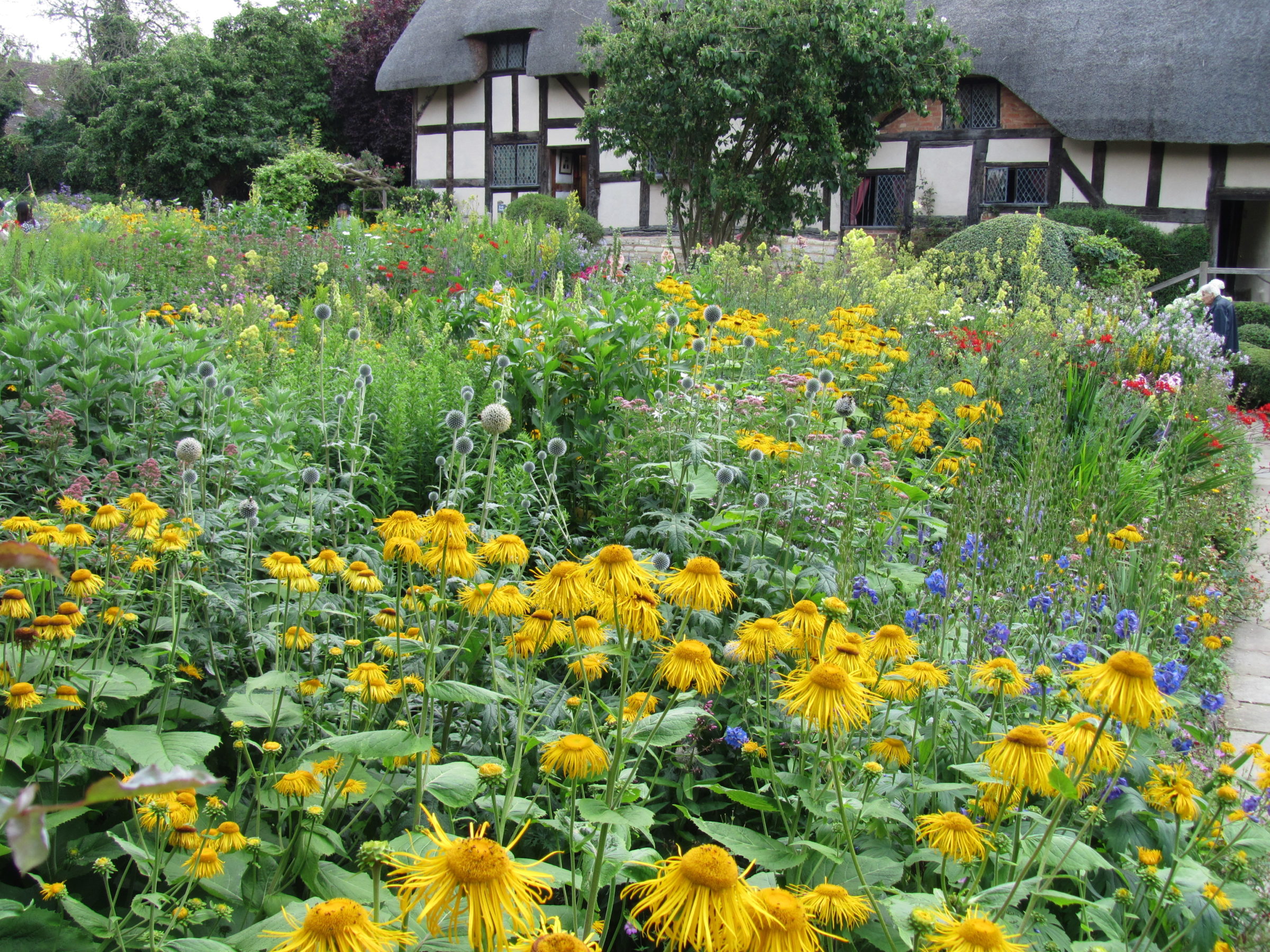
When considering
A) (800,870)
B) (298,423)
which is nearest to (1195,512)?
(800,870)

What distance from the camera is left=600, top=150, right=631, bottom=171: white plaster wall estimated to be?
18.4 m

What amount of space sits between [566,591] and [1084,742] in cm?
80

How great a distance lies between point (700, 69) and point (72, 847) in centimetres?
1410

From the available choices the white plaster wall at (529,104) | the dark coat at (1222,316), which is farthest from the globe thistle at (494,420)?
the white plaster wall at (529,104)

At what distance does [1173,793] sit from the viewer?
1622mm

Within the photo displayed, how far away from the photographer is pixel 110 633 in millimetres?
1852

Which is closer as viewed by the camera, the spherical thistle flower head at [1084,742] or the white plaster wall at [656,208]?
the spherical thistle flower head at [1084,742]

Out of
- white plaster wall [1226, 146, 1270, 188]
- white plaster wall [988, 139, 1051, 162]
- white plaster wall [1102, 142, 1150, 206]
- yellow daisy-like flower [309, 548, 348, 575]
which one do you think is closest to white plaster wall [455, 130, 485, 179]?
white plaster wall [988, 139, 1051, 162]

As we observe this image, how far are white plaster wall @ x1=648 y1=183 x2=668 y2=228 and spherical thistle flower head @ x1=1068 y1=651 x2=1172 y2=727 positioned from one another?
17334 millimetres

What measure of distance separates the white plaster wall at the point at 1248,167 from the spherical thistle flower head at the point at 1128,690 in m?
17.9

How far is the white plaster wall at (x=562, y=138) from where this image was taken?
1911cm

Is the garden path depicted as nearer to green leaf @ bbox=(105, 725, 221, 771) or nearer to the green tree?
green leaf @ bbox=(105, 725, 221, 771)

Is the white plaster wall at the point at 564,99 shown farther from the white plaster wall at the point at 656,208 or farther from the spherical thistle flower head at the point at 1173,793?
the spherical thistle flower head at the point at 1173,793

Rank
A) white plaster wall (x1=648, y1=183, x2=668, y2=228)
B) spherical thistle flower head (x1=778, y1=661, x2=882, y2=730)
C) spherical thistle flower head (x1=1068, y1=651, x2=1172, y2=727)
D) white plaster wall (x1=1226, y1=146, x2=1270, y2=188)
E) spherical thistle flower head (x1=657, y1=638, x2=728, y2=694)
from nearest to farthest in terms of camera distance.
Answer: spherical thistle flower head (x1=1068, y1=651, x2=1172, y2=727)
spherical thistle flower head (x1=778, y1=661, x2=882, y2=730)
spherical thistle flower head (x1=657, y1=638, x2=728, y2=694)
white plaster wall (x1=1226, y1=146, x2=1270, y2=188)
white plaster wall (x1=648, y1=183, x2=668, y2=228)
